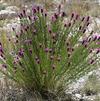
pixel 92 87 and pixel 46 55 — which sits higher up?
pixel 46 55

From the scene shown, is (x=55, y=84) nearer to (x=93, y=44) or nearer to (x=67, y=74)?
(x=67, y=74)

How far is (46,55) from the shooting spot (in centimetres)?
321

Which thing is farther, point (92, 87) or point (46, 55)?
point (92, 87)

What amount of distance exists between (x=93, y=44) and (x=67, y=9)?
3664mm

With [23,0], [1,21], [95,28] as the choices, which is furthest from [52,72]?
[23,0]

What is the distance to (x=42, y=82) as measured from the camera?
11.0 ft

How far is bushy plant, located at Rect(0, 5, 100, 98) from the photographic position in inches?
127

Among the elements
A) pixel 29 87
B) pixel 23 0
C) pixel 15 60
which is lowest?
pixel 23 0

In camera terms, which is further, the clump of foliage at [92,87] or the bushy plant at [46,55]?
the clump of foliage at [92,87]

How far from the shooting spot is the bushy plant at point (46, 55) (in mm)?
3227

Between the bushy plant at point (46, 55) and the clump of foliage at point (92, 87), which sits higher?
the bushy plant at point (46, 55)

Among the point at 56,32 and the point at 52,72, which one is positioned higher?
the point at 56,32

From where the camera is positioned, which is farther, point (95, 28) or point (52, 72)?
point (95, 28)

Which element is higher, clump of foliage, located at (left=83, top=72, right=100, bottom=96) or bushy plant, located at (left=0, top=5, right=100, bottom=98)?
bushy plant, located at (left=0, top=5, right=100, bottom=98)
